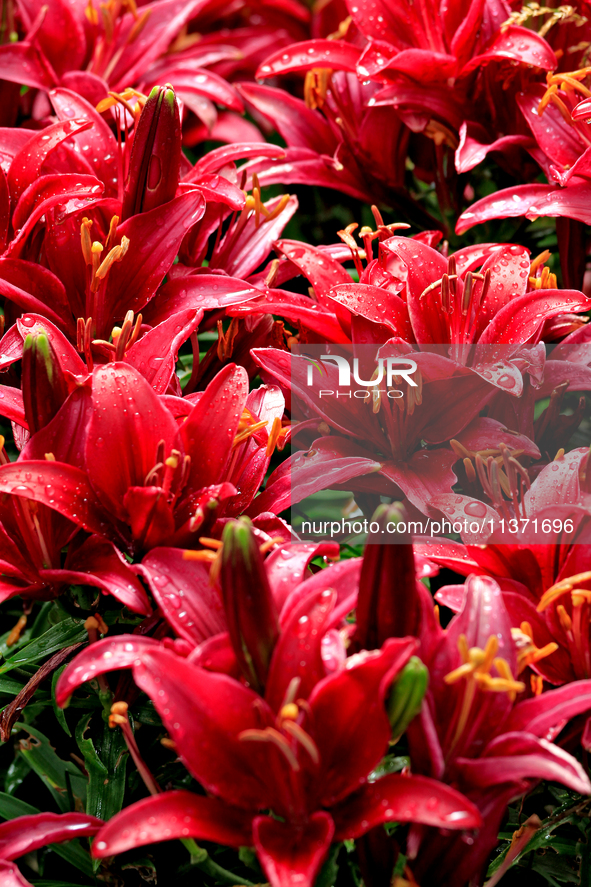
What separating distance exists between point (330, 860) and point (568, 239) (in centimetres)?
A: 70

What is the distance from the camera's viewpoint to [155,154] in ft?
2.55

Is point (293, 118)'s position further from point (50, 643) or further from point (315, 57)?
point (50, 643)

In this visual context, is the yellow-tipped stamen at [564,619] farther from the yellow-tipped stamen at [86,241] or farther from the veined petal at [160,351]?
the yellow-tipped stamen at [86,241]

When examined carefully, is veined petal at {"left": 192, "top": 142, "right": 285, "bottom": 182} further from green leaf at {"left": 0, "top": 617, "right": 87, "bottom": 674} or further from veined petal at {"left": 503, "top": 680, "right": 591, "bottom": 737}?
veined petal at {"left": 503, "top": 680, "right": 591, "bottom": 737}

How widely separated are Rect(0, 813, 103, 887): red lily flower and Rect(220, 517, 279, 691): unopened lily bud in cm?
16

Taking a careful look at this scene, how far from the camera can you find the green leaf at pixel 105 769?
0.61 meters

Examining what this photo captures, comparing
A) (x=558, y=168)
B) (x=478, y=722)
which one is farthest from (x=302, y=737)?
(x=558, y=168)

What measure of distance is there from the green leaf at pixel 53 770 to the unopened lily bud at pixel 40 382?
30 cm

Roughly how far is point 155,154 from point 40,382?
0.91 feet

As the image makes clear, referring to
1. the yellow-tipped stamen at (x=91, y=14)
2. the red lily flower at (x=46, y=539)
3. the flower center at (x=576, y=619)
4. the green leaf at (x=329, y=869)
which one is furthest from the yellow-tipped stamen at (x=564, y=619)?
the yellow-tipped stamen at (x=91, y=14)

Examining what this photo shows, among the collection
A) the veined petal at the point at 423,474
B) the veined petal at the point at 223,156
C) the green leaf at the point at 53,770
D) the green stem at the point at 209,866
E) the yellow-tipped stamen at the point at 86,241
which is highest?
the veined petal at the point at 223,156

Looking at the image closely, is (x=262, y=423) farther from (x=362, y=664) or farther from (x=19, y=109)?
(x=19, y=109)

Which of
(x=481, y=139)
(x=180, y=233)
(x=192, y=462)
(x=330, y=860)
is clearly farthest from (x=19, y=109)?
(x=330, y=860)

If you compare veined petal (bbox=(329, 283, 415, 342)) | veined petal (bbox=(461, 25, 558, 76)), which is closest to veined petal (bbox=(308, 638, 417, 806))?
veined petal (bbox=(329, 283, 415, 342))
